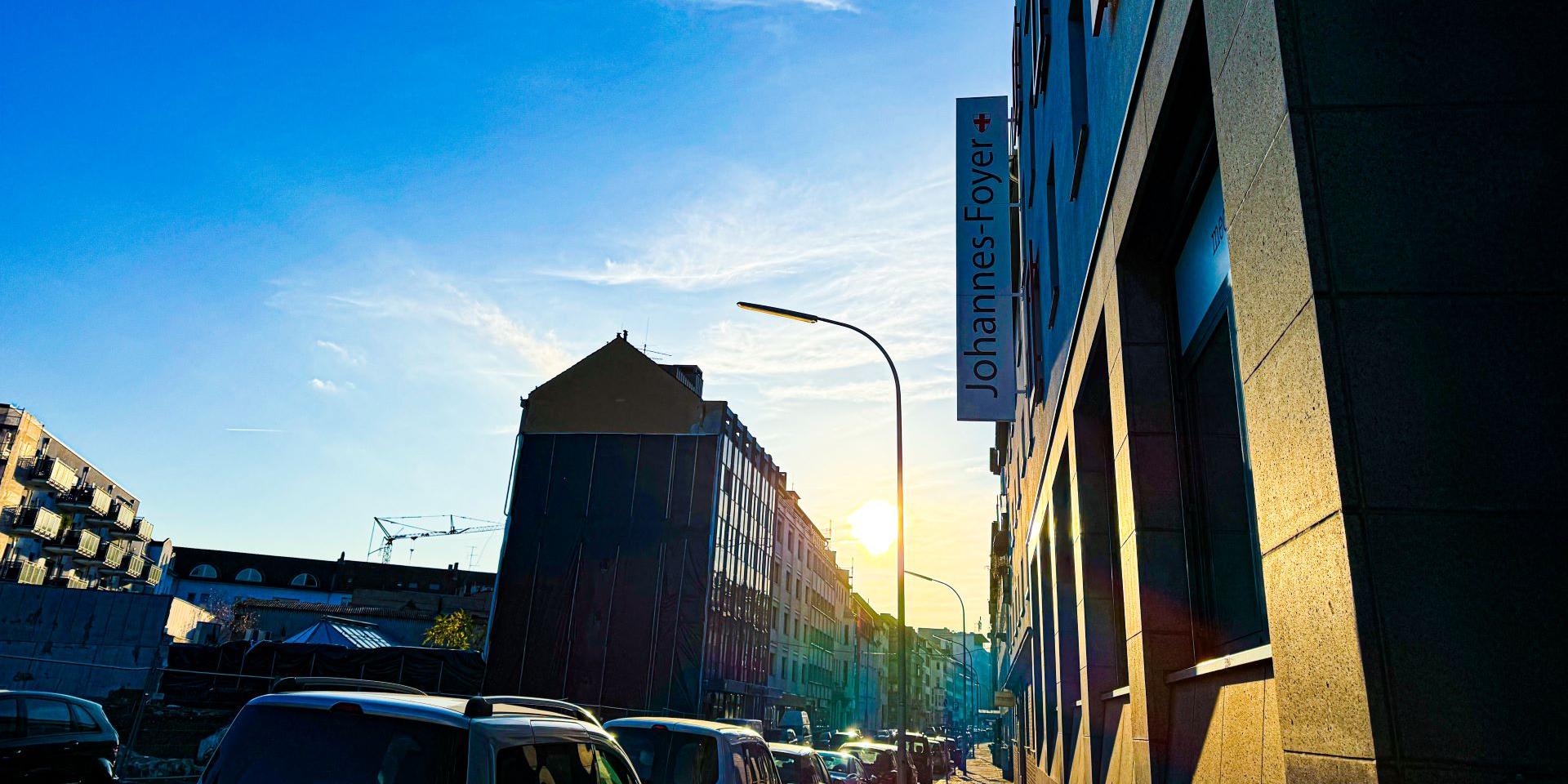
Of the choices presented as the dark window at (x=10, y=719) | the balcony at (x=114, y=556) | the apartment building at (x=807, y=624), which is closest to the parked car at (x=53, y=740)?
the dark window at (x=10, y=719)

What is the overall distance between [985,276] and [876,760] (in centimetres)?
1467

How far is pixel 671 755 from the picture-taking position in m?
8.27

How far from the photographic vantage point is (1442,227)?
3.15 m

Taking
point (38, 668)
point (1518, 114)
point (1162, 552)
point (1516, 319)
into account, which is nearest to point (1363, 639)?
point (1516, 319)

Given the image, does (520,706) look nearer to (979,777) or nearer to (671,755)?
(671,755)

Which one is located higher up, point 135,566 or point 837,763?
point 135,566

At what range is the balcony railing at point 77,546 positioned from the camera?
73.2 metres

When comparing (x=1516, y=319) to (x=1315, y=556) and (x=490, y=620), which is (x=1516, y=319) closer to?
(x=1315, y=556)

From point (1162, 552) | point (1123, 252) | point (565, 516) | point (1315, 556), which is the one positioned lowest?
point (1315, 556)

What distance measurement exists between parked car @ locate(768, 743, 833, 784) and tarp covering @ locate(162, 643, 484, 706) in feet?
29.6

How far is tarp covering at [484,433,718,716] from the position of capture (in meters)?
35.6

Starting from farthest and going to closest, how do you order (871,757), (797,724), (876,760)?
1. (797,724)
2. (871,757)
3. (876,760)

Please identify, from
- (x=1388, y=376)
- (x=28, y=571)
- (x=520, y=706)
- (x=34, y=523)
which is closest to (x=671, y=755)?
(x=520, y=706)

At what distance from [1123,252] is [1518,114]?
12.7ft
